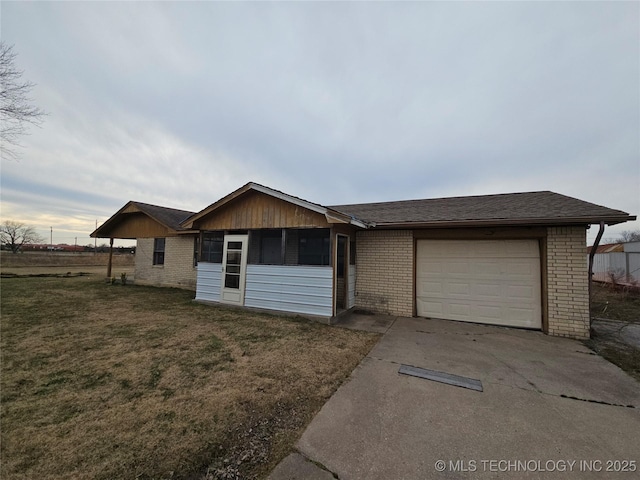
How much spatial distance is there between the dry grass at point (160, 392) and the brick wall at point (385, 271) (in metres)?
2.04

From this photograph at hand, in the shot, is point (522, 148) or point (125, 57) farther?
point (522, 148)

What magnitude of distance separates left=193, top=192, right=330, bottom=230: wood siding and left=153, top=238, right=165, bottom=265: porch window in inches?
238

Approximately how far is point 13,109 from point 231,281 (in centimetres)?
975

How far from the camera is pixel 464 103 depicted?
8.69m

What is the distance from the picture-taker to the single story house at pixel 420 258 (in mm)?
5477

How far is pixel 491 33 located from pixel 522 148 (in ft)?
15.6

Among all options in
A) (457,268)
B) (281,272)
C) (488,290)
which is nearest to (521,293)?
(488,290)

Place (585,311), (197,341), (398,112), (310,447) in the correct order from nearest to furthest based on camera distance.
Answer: (310,447) → (197,341) → (585,311) → (398,112)

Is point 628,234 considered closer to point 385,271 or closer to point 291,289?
point 385,271

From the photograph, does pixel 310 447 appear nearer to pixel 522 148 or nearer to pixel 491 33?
pixel 491 33

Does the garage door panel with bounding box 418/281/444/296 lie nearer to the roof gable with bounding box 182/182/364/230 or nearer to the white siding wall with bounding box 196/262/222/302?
the roof gable with bounding box 182/182/364/230

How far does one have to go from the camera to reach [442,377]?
3.46 metres

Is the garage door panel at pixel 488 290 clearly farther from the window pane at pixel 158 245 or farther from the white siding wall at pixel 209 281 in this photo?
the window pane at pixel 158 245

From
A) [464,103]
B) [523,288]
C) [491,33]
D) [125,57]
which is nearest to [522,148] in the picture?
[464,103]
